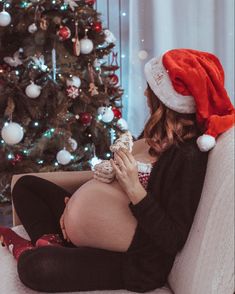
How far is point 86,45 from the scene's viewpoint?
8.76ft

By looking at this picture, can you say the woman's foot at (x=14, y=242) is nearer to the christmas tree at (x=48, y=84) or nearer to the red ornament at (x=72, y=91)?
the christmas tree at (x=48, y=84)

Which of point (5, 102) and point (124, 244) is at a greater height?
point (5, 102)

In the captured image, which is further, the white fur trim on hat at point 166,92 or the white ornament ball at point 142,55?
the white ornament ball at point 142,55

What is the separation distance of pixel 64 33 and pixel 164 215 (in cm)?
153

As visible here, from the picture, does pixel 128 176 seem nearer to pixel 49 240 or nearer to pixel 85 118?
pixel 49 240

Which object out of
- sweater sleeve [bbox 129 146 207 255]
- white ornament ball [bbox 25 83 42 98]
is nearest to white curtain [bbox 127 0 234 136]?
white ornament ball [bbox 25 83 42 98]

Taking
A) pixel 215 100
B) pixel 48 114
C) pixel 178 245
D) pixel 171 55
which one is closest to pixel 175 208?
pixel 178 245

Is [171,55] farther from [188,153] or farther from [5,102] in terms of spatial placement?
[5,102]

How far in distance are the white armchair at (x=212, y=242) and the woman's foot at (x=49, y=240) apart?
0.65ft

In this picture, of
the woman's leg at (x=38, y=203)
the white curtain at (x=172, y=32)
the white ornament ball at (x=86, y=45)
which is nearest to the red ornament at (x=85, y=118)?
the white ornament ball at (x=86, y=45)

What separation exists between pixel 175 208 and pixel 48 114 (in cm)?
153

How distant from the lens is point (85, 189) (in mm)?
1552

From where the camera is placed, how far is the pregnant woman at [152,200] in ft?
4.40

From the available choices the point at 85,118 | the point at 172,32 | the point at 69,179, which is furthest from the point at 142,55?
the point at 69,179
